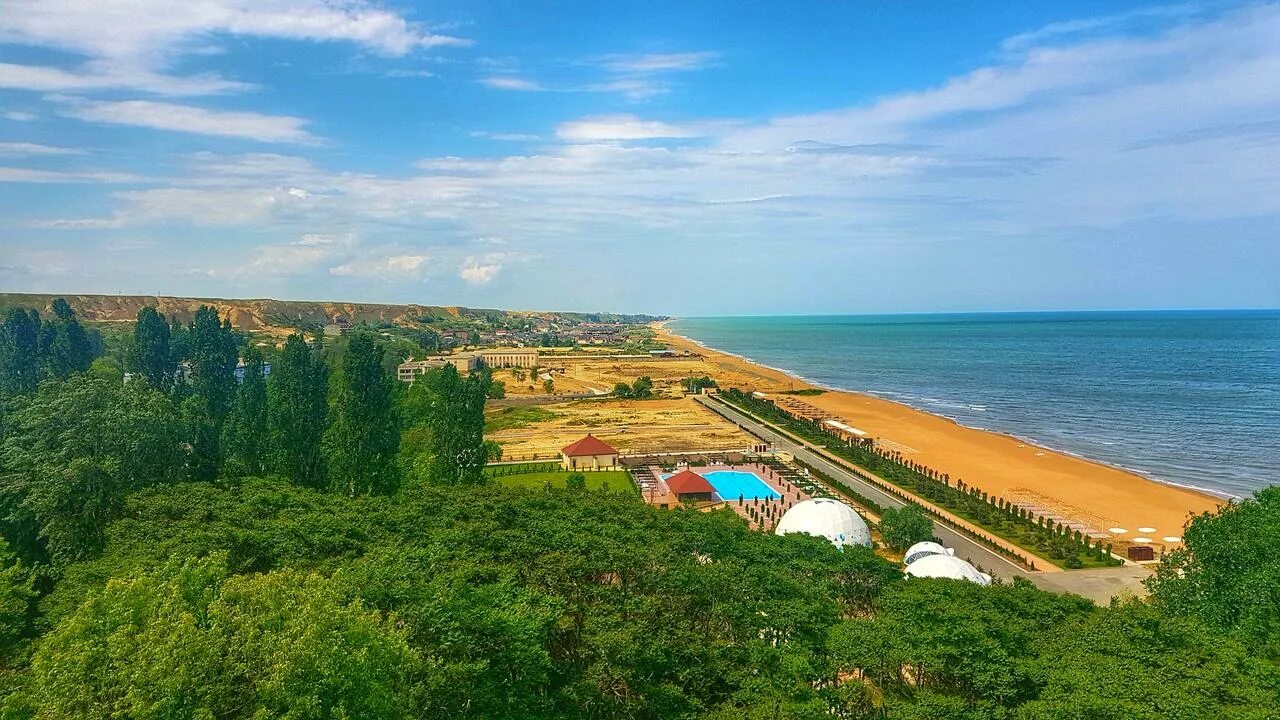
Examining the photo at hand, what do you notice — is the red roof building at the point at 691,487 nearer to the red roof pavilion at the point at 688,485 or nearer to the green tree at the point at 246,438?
the red roof pavilion at the point at 688,485

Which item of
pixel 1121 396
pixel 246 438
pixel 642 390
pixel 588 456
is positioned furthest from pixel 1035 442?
pixel 246 438

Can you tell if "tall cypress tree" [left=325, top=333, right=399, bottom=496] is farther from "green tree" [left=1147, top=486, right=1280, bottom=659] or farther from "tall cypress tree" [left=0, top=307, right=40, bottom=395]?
"green tree" [left=1147, top=486, right=1280, bottom=659]

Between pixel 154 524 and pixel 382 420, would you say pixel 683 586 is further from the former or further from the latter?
pixel 382 420

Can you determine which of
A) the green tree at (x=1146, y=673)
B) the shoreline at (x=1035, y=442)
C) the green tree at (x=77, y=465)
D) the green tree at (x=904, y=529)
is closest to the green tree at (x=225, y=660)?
the green tree at (x=1146, y=673)

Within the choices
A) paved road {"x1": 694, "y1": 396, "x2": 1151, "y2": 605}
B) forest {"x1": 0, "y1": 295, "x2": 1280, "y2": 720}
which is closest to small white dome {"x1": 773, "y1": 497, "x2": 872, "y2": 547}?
paved road {"x1": 694, "y1": 396, "x2": 1151, "y2": 605}

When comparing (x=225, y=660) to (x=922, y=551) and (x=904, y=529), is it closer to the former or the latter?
(x=922, y=551)
